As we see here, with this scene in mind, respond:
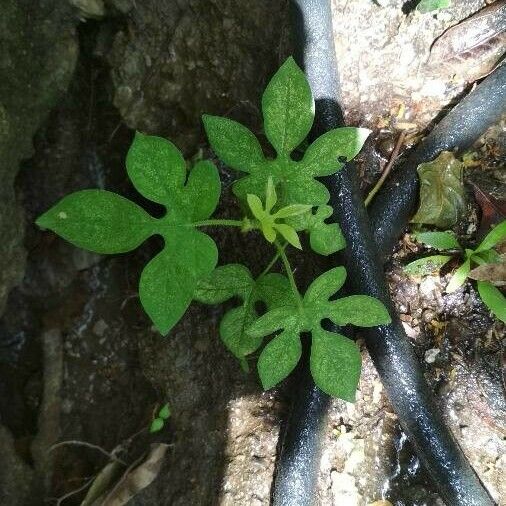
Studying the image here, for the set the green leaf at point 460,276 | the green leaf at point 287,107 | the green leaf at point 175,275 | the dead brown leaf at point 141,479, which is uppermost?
the green leaf at point 287,107

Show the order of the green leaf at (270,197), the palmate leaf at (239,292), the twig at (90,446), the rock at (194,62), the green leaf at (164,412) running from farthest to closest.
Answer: the twig at (90,446) → the green leaf at (164,412) → the rock at (194,62) → the palmate leaf at (239,292) → the green leaf at (270,197)

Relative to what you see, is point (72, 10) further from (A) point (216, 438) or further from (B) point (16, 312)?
(A) point (216, 438)

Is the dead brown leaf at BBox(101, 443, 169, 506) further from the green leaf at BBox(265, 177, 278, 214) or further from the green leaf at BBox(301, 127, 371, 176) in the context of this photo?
the green leaf at BBox(301, 127, 371, 176)

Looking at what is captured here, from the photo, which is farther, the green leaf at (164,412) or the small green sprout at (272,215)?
the green leaf at (164,412)

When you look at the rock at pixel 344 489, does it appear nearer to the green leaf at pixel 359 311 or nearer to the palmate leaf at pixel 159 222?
the green leaf at pixel 359 311

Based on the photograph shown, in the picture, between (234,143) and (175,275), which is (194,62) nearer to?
(234,143)

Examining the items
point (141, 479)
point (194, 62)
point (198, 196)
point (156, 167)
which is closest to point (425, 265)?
point (198, 196)

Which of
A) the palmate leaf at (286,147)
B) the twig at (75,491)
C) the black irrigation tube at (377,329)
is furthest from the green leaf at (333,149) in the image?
the twig at (75,491)
